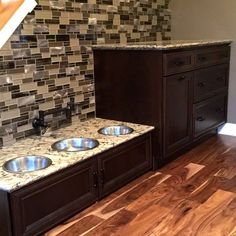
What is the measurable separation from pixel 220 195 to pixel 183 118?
0.81 meters

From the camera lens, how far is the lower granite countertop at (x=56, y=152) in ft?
5.82

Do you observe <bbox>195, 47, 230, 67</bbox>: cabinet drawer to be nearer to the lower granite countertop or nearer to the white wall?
the white wall

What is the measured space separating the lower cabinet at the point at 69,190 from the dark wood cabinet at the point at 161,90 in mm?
217

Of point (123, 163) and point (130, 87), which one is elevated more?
point (130, 87)

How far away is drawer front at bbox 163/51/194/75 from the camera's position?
8.37 feet

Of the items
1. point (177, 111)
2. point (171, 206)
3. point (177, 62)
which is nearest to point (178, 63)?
point (177, 62)

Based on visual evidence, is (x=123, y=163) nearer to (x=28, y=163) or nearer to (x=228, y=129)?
(x=28, y=163)

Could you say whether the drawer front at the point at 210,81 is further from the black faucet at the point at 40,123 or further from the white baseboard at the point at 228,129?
the black faucet at the point at 40,123

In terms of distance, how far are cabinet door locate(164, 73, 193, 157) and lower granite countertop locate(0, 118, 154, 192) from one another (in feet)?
0.64

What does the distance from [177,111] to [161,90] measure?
1.04ft

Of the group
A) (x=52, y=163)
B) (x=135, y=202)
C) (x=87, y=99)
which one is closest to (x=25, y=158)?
(x=52, y=163)

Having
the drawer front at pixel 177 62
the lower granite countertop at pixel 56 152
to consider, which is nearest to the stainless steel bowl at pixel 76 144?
the lower granite countertop at pixel 56 152

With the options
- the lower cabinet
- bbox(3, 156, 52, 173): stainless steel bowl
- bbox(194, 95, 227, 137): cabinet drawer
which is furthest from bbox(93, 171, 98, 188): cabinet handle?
bbox(194, 95, 227, 137): cabinet drawer

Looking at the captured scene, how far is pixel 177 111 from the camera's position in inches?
110
